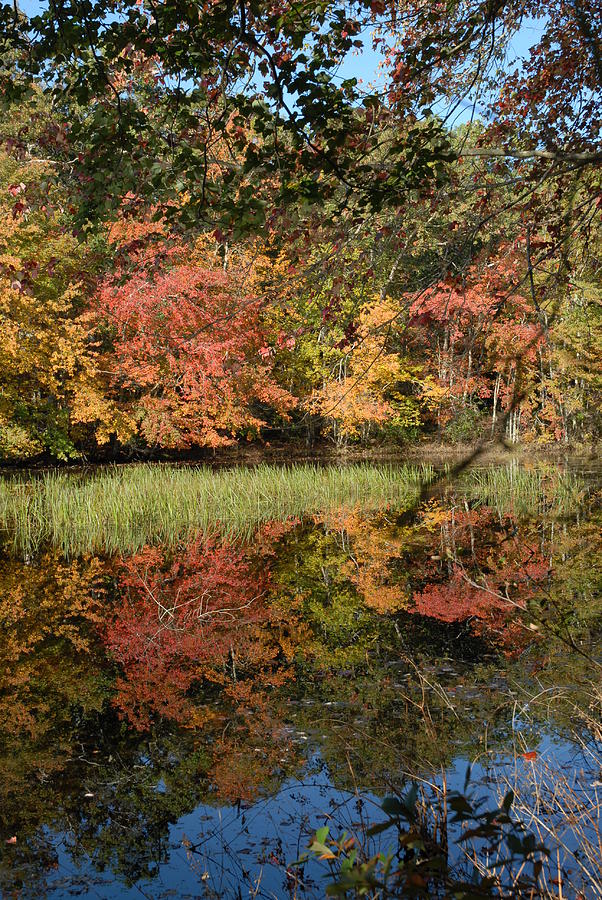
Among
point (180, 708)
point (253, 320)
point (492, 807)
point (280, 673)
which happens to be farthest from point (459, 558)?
point (253, 320)

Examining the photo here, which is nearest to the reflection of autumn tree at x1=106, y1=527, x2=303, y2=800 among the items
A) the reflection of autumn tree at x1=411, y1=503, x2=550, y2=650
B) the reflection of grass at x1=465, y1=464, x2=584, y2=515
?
the reflection of autumn tree at x1=411, y1=503, x2=550, y2=650

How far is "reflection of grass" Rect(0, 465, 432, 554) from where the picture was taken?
9.83 metres

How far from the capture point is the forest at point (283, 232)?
3.72 m

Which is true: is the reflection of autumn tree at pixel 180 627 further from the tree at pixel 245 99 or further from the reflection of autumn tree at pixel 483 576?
the tree at pixel 245 99

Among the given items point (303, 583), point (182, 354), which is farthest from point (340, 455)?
point (303, 583)

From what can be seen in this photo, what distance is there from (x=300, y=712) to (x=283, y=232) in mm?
2931

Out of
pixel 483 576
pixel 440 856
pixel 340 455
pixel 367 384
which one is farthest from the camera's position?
pixel 340 455

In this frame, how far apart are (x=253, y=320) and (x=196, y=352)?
160cm

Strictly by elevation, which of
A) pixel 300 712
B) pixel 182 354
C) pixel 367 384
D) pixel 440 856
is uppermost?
pixel 182 354

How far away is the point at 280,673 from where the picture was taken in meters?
4.78

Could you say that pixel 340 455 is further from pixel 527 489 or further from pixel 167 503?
pixel 167 503

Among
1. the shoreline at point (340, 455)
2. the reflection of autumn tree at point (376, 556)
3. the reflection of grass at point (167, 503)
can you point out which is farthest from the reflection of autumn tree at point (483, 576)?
the shoreline at point (340, 455)

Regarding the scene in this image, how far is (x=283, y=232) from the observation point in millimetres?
4637

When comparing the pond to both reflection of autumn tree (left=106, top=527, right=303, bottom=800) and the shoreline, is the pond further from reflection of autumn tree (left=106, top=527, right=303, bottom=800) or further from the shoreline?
the shoreline
